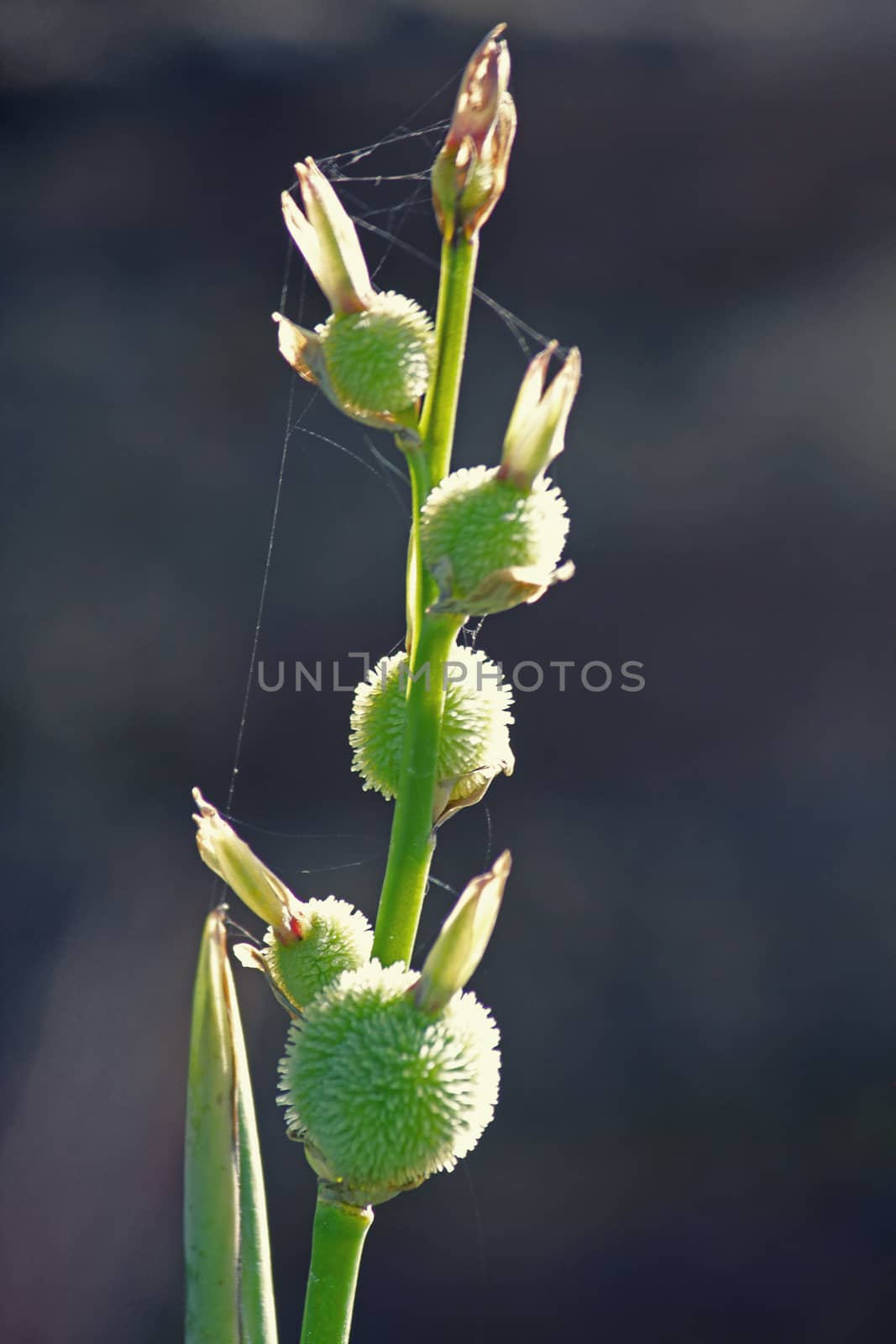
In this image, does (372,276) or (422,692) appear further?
(372,276)

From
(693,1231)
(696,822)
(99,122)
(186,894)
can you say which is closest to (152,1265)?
(186,894)

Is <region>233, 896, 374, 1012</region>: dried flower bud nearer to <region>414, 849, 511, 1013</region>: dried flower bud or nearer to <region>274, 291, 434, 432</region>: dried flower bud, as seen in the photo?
<region>414, 849, 511, 1013</region>: dried flower bud

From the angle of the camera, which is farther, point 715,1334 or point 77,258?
point 77,258

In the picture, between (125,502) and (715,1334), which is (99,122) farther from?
(715,1334)

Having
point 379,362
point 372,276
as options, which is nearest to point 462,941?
point 379,362

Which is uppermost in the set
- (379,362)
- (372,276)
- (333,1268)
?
(372,276)

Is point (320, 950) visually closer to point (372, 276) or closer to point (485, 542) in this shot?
point (485, 542)

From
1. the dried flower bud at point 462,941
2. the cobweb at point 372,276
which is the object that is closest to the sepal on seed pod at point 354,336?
the dried flower bud at point 462,941
